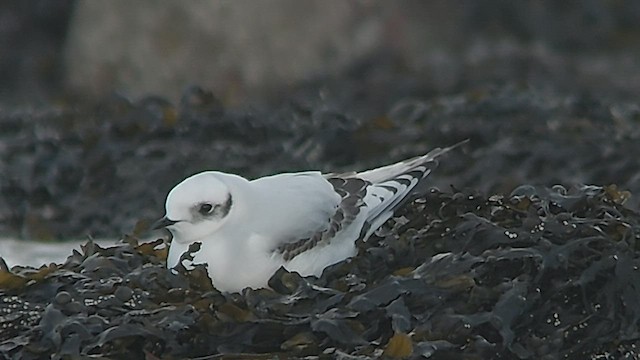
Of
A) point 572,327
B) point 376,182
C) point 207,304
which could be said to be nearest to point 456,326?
point 572,327

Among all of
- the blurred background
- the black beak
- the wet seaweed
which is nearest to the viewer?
the wet seaweed

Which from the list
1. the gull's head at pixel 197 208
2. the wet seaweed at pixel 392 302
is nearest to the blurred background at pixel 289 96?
the gull's head at pixel 197 208

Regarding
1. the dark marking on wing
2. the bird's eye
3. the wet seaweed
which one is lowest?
the wet seaweed

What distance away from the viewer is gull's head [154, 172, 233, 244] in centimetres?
373

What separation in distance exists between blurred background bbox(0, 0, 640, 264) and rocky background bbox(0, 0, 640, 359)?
0.01 metres

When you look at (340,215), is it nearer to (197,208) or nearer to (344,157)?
(197,208)

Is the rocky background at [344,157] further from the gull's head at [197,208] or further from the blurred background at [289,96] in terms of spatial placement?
the gull's head at [197,208]

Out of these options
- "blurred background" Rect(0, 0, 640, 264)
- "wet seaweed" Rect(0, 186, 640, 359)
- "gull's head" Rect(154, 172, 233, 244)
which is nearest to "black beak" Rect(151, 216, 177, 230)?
"gull's head" Rect(154, 172, 233, 244)

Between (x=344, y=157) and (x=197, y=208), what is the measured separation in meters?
2.71

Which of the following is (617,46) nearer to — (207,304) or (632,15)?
(632,15)

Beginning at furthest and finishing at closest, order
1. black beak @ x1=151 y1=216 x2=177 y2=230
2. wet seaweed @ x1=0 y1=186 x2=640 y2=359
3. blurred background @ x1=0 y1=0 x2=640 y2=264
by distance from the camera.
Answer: blurred background @ x1=0 y1=0 x2=640 y2=264 → black beak @ x1=151 y1=216 x2=177 y2=230 → wet seaweed @ x1=0 y1=186 x2=640 y2=359

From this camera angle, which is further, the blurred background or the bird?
the blurred background

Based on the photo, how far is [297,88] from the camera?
8828mm

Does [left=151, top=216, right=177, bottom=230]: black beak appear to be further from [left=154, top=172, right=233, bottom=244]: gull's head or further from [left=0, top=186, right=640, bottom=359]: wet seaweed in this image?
[left=0, top=186, right=640, bottom=359]: wet seaweed
